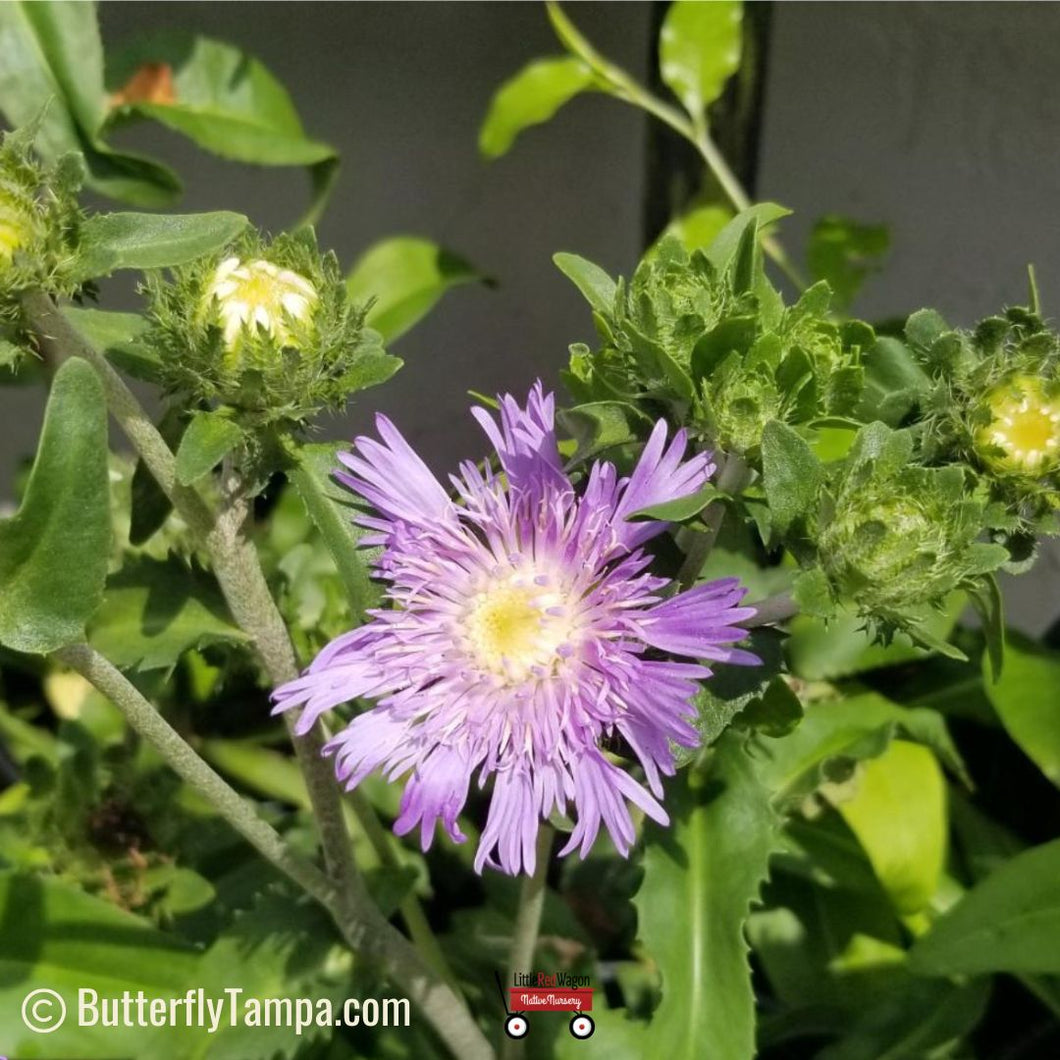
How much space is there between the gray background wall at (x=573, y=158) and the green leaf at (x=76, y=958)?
669 mm

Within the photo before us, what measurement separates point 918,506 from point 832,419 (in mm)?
52

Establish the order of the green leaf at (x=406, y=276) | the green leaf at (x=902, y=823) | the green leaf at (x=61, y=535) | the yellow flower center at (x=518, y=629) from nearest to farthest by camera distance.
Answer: the green leaf at (x=61, y=535) < the yellow flower center at (x=518, y=629) < the green leaf at (x=902, y=823) < the green leaf at (x=406, y=276)

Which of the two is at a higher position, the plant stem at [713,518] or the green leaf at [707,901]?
the plant stem at [713,518]

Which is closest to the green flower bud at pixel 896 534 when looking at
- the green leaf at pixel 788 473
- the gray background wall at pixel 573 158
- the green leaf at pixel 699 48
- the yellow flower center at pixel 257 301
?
the green leaf at pixel 788 473

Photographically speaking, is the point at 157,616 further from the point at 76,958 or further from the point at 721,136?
the point at 721,136

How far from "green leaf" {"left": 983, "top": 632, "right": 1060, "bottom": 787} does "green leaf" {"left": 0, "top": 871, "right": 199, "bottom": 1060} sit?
0.59 meters

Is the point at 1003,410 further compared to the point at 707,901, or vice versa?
the point at 707,901

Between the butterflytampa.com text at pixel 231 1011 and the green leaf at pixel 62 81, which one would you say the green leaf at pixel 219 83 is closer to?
the green leaf at pixel 62 81

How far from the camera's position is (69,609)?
1.43ft

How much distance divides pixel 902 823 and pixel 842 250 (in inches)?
18.8

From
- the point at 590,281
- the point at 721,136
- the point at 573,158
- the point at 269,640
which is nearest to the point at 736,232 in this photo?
the point at 590,281

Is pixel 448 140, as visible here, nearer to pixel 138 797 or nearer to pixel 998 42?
pixel 998 42

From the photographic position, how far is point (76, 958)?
69 cm

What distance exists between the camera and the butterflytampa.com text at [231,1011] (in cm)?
61
